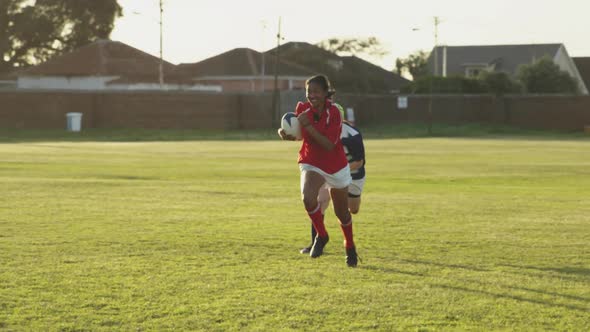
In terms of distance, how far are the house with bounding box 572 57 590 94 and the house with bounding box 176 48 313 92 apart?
3585 centimetres

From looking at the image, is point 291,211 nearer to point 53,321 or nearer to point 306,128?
point 306,128

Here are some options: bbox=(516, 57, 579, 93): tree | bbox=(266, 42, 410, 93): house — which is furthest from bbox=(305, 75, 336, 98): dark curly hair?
bbox=(266, 42, 410, 93): house

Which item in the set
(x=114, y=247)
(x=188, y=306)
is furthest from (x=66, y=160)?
(x=188, y=306)

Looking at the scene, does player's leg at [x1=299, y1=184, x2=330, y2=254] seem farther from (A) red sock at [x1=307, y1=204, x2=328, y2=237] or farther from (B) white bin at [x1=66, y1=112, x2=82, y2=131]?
(B) white bin at [x1=66, y1=112, x2=82, y2=131]

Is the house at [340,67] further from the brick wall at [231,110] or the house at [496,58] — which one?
the brick wall at [231,110]

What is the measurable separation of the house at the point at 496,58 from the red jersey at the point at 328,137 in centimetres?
9837

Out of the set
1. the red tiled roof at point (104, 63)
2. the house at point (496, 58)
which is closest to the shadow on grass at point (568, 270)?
the red tiled roof at point (104, 63)

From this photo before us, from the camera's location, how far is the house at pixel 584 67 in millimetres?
117344

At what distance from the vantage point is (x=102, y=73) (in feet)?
273

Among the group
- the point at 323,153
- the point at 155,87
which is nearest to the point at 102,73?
the point at 155,87

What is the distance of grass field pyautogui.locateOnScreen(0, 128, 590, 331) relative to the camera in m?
7.87

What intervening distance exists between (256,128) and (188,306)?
64512 millimetres

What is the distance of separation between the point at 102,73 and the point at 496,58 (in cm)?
4365

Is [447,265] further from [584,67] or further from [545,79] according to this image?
[584,67]
